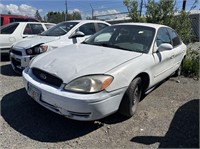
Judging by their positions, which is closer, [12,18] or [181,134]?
[181,134]

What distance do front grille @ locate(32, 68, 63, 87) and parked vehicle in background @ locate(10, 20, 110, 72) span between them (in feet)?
6.90

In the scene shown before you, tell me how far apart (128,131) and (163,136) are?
494mm

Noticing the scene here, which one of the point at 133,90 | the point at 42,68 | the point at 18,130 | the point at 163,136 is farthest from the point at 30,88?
the point at 163,136

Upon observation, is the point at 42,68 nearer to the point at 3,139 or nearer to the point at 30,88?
the point at 30,88

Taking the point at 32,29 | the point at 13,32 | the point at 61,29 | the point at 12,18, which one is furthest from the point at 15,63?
the point at 12,18

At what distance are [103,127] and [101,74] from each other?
2.76 ft

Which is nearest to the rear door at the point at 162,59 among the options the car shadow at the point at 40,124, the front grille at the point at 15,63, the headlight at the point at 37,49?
the car shadow at the point at 40,124

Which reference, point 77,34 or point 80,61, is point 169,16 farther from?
point 80,61

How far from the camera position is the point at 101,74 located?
114 inches

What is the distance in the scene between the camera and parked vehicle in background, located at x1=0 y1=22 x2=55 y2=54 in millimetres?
7145

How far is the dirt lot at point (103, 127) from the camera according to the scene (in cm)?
280

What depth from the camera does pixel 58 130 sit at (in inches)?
119

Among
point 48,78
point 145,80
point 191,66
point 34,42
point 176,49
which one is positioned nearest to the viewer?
point 48,78

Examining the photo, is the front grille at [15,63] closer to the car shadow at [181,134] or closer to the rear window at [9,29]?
the rear window at [9,29]
